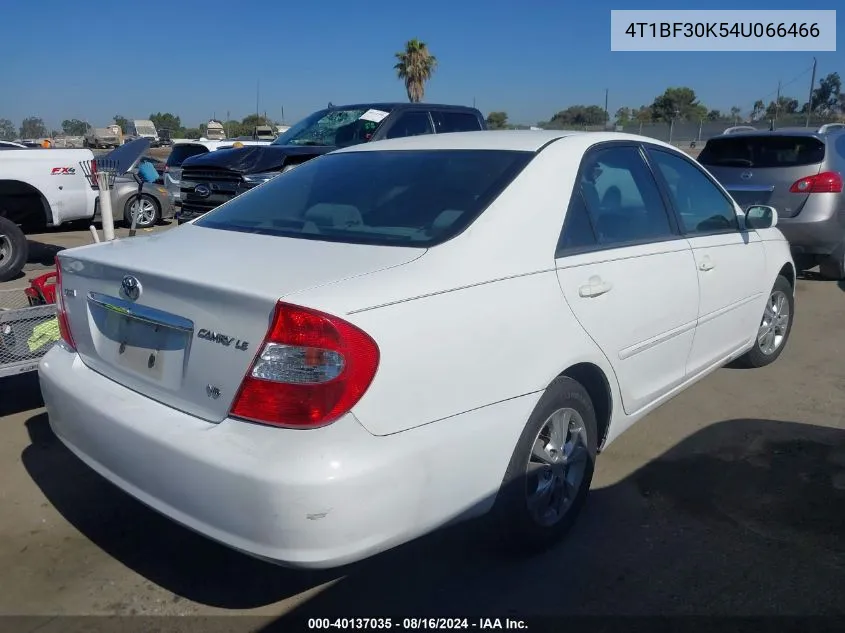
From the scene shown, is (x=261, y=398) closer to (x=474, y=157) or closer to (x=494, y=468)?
(x=494, y=468)

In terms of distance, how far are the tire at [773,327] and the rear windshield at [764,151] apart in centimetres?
289

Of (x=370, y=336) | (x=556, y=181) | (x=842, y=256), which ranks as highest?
(x=556, y=181)

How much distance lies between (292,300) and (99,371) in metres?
1.09

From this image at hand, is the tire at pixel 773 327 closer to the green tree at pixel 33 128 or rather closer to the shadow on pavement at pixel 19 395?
the shadow on pavement at pixel 19 395

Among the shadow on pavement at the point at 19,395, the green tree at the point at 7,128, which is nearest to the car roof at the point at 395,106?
the shadow on pavement at the point at 19,395

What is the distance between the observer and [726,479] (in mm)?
3699

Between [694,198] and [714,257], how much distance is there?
381 millimetres

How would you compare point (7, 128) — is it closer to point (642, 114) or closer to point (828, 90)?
point (642, 114)

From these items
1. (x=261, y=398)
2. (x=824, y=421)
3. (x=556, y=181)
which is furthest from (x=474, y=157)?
(x=824, y=421)

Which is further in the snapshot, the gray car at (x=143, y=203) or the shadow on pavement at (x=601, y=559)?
the gray car at (x=143, y=203)

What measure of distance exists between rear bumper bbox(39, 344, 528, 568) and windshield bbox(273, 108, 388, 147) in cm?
636

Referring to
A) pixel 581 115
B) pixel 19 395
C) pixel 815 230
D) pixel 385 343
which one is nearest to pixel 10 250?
A: pixel 19 395

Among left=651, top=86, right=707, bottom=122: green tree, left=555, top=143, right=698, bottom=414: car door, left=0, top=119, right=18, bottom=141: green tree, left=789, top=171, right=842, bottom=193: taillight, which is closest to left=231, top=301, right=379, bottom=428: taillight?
left=555, top=143, right=698, bottom=414: car door

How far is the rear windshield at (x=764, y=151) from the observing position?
7.63m
